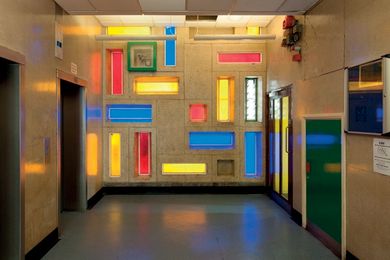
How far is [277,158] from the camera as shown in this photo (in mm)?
7098

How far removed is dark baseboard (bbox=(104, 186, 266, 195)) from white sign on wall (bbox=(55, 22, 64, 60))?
3.73 m

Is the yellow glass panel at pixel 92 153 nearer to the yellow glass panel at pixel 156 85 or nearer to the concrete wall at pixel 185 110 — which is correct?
the concrete wall at pixel 185 110

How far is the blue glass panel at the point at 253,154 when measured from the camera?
7.98m

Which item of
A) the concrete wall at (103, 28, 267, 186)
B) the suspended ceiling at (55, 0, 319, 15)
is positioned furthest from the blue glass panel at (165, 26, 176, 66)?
the suspended ceiling at (55, 0, 319, 15)

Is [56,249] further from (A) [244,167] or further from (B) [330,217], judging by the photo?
(A) [244,167]

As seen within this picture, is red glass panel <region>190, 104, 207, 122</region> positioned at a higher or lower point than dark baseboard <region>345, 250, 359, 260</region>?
higher

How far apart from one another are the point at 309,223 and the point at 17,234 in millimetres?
3783

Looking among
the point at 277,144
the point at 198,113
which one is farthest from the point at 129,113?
the point at 277,144

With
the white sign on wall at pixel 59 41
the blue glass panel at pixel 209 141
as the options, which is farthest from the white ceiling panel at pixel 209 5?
the blue glass panel at pixel 209 141

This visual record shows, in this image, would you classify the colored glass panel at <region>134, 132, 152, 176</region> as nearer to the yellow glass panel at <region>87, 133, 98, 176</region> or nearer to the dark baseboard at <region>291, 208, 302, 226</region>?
the yellow glass panel at <region>87, 133, 98, 176</region>

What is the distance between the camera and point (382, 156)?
10.7 feet

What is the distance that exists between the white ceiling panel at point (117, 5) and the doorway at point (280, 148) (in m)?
2.86

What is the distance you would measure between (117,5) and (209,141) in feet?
12.8

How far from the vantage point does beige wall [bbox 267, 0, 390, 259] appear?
331 centimetres
